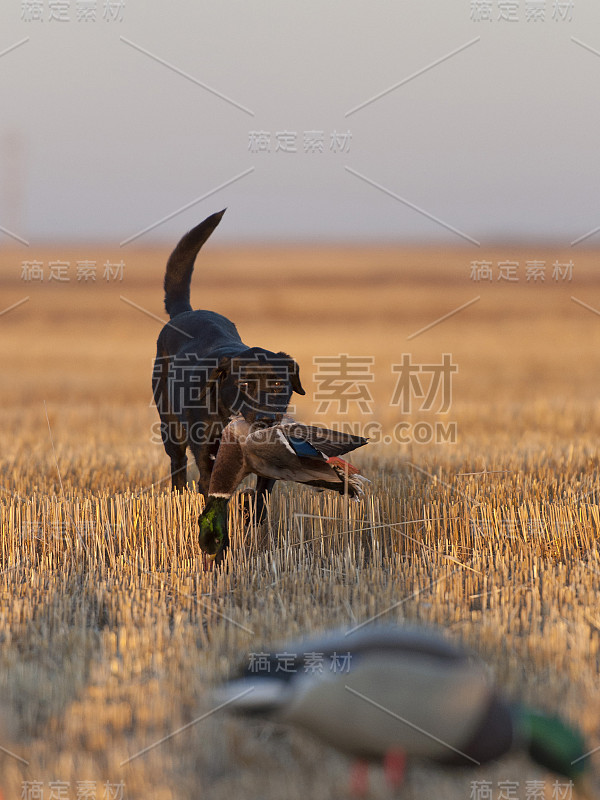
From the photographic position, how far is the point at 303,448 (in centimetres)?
387

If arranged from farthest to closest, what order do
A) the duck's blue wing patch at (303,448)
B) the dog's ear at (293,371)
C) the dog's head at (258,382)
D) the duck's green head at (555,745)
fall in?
the dog's ear at (293,371) → the dog's head at (258,382) → the duck's blue wing patch at (303,448) → the duck's green head at (555,745)

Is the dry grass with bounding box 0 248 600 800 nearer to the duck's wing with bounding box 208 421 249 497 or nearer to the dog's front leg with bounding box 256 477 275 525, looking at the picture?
the dog's front leg with bounding box 256 477 275 525

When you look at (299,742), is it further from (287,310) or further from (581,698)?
(287,310)

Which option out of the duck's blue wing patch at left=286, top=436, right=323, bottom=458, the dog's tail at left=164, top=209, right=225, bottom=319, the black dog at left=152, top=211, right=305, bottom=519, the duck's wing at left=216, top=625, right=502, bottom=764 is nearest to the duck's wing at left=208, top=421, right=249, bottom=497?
the black dog at left=152, top=211, right=305, bottom=519

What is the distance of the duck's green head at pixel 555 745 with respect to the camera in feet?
7.79

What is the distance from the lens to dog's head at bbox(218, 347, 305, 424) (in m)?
4.35

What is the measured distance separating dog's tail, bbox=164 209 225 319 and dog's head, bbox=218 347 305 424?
5.41 ft

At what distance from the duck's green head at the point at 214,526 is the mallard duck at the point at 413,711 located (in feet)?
5.04

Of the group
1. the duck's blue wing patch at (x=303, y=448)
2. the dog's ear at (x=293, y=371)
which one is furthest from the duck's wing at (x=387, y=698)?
the dog's ear at (x=293, y=371)

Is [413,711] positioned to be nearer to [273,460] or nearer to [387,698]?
[387,698]

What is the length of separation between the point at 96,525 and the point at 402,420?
5.27 metres

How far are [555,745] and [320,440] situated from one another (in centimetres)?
184

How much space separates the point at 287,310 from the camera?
2306cm

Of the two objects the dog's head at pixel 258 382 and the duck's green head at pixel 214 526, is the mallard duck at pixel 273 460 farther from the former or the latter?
the dog's head at pixel 258 382
